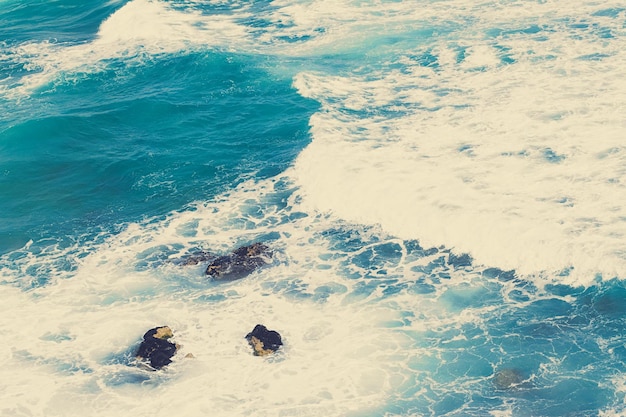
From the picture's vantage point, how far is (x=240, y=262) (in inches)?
1156

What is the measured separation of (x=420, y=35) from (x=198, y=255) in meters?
25.3

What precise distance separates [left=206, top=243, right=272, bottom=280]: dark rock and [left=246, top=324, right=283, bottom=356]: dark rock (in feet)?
12.4

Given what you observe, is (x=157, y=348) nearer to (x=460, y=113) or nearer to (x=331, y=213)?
(x=331, y=213)

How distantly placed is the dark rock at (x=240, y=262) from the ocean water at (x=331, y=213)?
525 mm

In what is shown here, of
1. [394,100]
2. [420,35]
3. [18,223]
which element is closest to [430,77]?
[394,100]

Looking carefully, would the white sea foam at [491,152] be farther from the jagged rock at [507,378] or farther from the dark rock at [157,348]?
the dark rock at [157,348]

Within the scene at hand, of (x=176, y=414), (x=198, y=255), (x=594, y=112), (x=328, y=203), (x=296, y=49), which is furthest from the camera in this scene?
(x=296, y=49)

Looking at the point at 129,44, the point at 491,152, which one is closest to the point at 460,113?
the point at 491,152

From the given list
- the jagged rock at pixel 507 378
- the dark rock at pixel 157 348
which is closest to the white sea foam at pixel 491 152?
the jagged rock at pixel 507 378

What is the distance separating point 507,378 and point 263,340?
768 centimetres

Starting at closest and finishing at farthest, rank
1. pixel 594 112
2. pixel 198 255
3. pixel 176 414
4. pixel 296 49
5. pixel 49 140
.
A: 1. pixel 176 414
2. pixel 198 255
3. pixel 594 112
4. pixel 49 140
5. pixel 296 49

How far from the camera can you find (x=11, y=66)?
50.3 metres

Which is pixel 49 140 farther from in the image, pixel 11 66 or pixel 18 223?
pixel 11 66

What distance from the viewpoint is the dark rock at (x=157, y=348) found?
24453 mm
